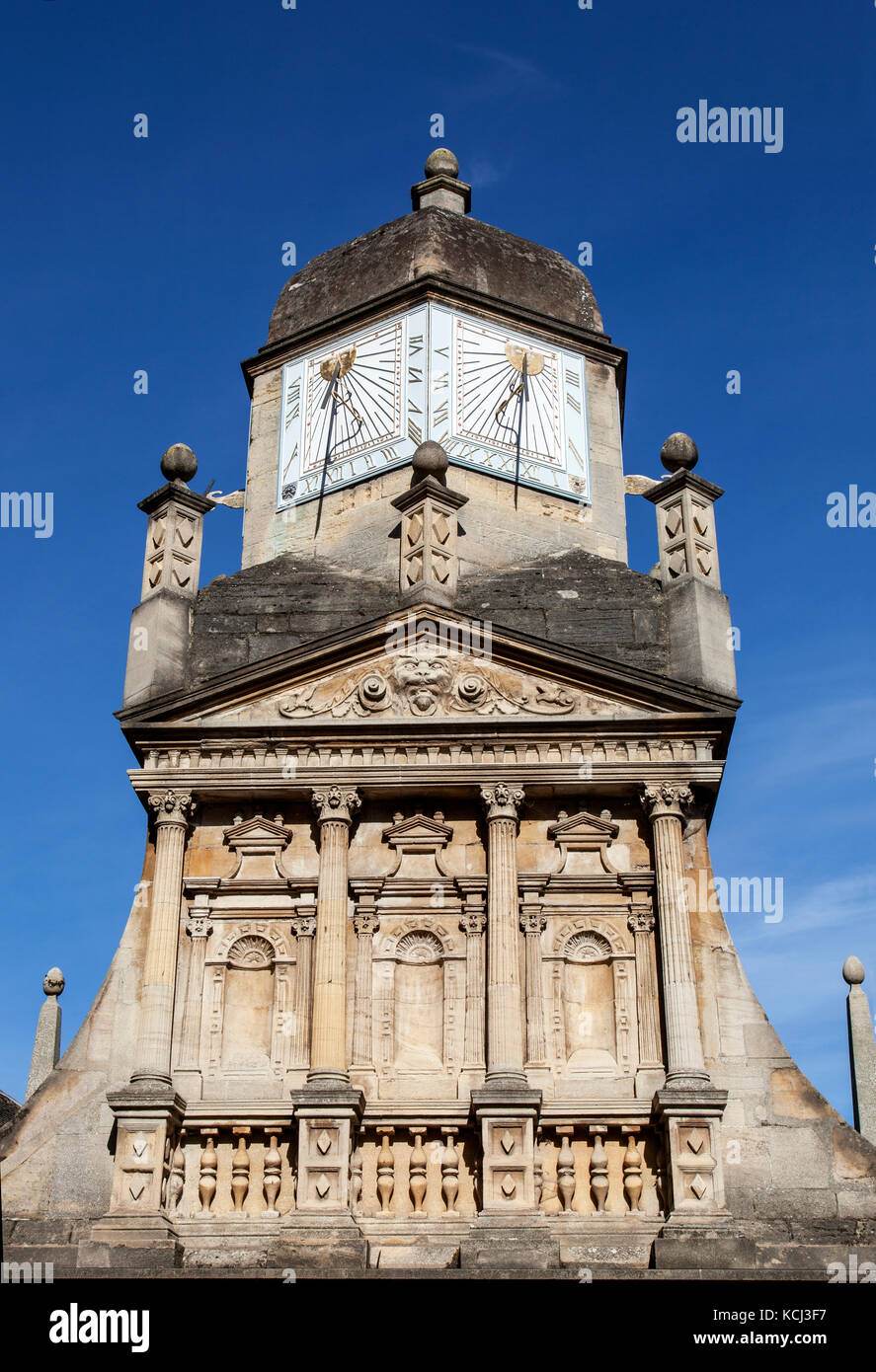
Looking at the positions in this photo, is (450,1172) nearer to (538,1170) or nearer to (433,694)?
(538,1170)

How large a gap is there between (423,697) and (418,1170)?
461 cm

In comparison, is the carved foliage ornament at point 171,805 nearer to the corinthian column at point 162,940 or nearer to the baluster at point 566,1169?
the corinthian column at point 162,940

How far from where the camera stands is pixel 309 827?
17031mm

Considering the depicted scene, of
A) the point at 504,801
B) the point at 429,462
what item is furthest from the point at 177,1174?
the point at 429,462

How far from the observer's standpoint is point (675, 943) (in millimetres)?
15945

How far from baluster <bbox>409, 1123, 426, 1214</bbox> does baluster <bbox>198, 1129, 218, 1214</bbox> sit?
180cm

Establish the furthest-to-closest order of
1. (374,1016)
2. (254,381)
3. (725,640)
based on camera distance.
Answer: (254,381) < (725,640) < (374,1016)

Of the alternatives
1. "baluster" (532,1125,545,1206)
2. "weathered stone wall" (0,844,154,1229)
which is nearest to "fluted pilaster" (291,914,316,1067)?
"weathered stone wall" (0,844,154,1229)

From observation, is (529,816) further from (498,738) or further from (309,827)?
(309,827)

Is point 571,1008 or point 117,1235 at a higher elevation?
point 571,1008

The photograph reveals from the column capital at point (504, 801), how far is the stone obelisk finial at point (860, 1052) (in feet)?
19.4
